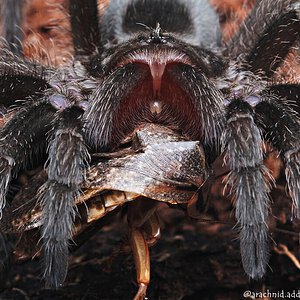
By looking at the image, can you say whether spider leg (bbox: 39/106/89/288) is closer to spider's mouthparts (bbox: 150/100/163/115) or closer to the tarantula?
the tarantula

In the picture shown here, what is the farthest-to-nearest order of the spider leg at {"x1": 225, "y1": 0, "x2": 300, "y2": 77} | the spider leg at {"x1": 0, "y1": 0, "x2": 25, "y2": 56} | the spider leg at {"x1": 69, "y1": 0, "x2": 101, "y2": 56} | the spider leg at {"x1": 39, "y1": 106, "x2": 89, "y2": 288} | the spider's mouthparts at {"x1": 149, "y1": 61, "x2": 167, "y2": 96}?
the spider leg at {"x1": 0, "y1": 0, "x2": 25, "y2": 56}
the spider leg at {"x1": 69, "y1": 0, "x2": 101, "y2": 56}
the spider leg at {"x1": 225, "y1": 0, "x2": 300, "y2": 77}
the spider's mouthparts at {"x1": 149, "y1": 61, "x2": 167, "y2": 96}
the spider leg at {"x1": 39, "y1": 106, "x2": 89, "y2": 288}

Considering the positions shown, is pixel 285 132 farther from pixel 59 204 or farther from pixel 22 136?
pixel 22 136

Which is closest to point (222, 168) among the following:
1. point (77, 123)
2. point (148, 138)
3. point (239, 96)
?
point (239, 96)

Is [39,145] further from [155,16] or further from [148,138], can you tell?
[155,16]

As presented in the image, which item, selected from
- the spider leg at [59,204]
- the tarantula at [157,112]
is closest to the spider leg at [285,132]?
the tarantula at [157,112]

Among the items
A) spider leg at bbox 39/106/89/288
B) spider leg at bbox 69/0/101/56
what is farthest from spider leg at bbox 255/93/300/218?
spider leg at bbox 69/0/101/56
